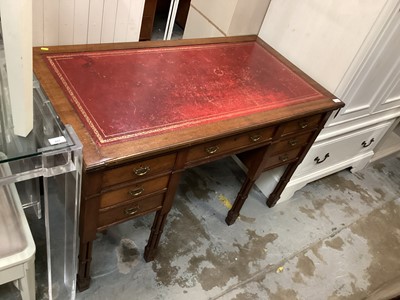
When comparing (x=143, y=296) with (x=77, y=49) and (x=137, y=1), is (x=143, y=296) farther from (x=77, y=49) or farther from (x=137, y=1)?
(x=137, y=1)

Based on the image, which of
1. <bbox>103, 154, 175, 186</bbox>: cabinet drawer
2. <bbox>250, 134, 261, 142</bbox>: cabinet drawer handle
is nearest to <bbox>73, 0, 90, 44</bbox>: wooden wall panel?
<bbox>103, 154, 175, 186</bbox>: cabinet drawer

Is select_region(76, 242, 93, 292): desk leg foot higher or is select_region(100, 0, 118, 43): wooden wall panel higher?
select_region(100, 0, 118, 43): wooden wall panel

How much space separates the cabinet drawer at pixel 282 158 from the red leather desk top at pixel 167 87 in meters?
0.28

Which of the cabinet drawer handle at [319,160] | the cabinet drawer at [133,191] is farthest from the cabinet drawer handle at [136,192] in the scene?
the cabinet drawer handle at [319,160]

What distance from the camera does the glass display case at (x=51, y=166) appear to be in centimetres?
85

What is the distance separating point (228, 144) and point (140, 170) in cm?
36

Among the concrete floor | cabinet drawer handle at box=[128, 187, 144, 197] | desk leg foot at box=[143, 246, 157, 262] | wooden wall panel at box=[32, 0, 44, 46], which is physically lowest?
the concrete floor

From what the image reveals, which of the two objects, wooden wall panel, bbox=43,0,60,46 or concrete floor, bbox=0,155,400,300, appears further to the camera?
concrete floor, bbox=0,155,400,300

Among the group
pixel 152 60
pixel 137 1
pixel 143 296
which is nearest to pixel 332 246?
pixel 143 296

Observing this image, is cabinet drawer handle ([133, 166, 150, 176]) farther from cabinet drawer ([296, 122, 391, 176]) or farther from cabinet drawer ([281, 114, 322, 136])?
cabinet drawer ([296, 122, 391, 176])

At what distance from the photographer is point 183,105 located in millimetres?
1227

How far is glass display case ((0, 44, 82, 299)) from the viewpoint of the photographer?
85 centimetres

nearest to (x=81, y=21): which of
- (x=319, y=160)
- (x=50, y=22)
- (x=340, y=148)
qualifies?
(x=50, y=22)

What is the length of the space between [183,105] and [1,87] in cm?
55
